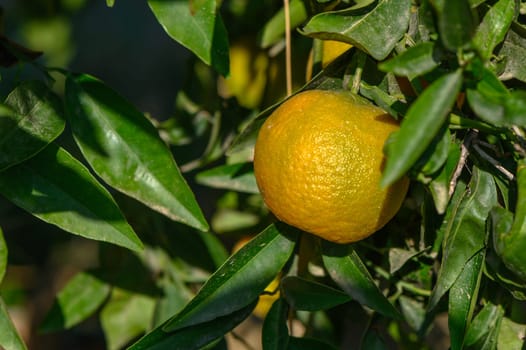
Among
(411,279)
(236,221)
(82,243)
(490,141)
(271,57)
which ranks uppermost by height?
(490,141)

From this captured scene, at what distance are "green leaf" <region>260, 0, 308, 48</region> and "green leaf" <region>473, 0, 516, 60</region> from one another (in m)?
0.31

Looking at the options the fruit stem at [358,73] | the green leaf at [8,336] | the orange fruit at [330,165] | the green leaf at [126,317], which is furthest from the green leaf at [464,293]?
the green leaf at [126,317]

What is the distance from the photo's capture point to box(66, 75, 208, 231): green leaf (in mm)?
891

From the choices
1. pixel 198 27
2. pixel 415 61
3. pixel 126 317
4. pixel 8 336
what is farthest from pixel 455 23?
pixel 126 317

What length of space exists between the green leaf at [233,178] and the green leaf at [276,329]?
7.7 inches

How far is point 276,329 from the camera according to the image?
92 cm

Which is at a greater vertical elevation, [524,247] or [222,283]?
[524,247]

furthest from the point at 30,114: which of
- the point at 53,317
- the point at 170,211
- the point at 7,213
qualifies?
the point at 7,213

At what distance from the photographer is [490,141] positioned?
0.86 meters

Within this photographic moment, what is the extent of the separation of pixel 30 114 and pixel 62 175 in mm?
77

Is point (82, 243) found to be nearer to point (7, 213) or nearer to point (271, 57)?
point (7, 213)

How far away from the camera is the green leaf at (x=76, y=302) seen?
124cm

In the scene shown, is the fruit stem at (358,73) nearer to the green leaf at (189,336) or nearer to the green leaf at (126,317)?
the green leaf at (189,336)

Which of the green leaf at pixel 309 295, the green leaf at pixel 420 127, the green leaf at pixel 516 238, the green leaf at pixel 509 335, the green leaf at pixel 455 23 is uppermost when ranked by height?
the green leaf at pixel 455 23
